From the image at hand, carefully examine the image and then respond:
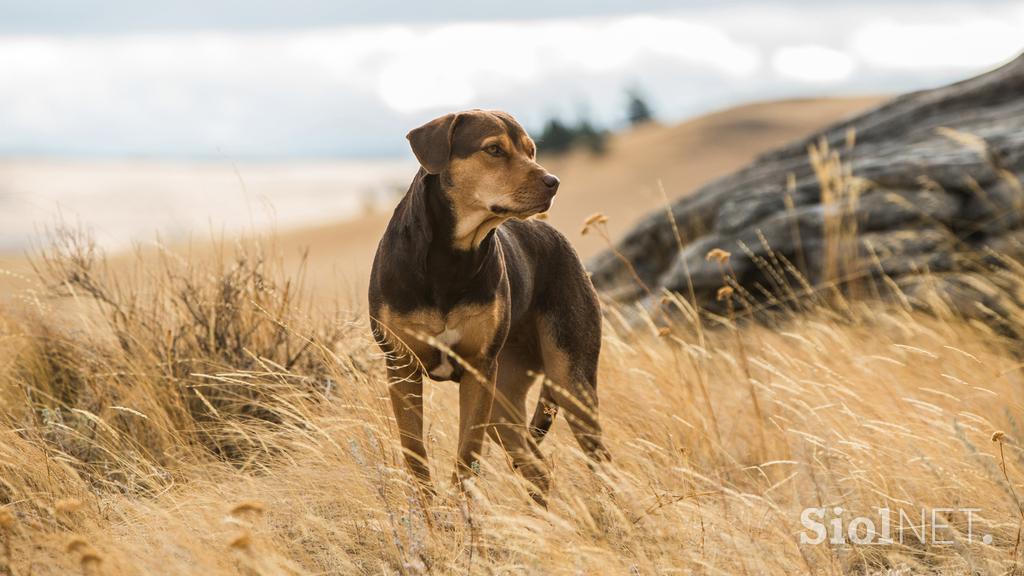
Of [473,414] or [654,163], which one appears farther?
[654,163]

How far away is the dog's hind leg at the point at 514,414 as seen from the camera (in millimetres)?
4461

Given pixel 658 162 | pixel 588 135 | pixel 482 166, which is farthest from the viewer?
pixel 588 135

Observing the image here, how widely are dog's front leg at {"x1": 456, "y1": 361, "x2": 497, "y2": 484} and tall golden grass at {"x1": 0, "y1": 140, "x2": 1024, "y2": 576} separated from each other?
0.13 m

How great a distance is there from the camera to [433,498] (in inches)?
153

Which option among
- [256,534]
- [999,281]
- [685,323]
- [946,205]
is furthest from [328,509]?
[946,205]

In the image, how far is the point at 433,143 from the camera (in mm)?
3756

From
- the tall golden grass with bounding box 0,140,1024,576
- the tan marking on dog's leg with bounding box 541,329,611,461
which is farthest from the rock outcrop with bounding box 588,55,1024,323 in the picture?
the tan marking on dog's leg with bounding box 541,329,611,461

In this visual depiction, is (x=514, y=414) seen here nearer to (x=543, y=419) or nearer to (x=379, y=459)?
(x=543, y=419)

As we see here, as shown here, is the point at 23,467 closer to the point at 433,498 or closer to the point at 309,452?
the point at 309,452

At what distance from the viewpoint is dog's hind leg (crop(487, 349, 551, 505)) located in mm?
4461

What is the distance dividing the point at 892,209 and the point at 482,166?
5.19 m

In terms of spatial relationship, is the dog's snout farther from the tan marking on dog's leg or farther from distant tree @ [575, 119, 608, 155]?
distant tree @ [575, 119, 608, 155]

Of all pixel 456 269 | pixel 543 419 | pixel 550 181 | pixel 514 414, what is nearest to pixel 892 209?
pixel 543 419

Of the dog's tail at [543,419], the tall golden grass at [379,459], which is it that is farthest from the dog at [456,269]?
the dog's tail at [543,419]
